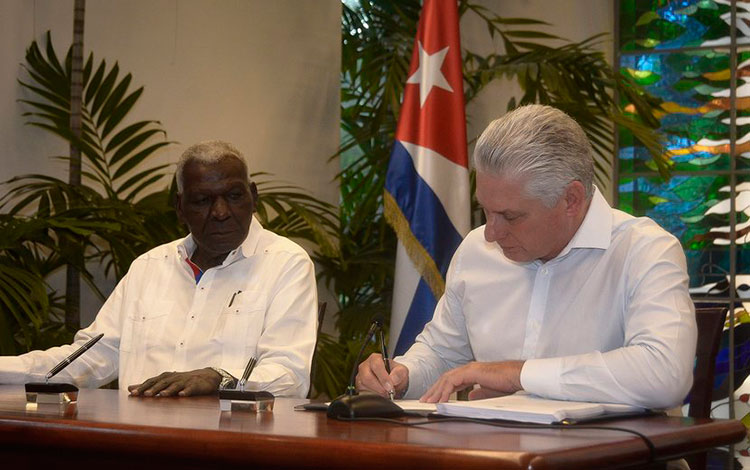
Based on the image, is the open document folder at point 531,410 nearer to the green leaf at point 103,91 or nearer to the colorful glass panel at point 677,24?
the green leaf at point 103,91

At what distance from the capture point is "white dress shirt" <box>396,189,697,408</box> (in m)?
2.20

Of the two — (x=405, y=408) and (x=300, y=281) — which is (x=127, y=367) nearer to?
(x=300, y=281)

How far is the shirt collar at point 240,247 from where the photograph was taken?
3.38 meters

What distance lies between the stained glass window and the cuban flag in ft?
10.1

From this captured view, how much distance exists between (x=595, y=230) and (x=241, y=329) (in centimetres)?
122

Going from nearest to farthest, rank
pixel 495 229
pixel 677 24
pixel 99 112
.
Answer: pixel 495 229 < pixel 99 112 < pixel 677 24

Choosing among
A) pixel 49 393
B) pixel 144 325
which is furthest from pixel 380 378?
pixel 144 325

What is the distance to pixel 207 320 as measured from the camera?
10.9ft

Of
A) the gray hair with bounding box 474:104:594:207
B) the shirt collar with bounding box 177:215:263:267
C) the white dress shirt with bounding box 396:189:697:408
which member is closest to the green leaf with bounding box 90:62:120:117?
the shirt collar with bounding box 177:215:263:267

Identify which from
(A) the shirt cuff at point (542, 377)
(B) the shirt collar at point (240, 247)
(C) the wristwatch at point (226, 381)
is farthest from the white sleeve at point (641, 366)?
(B) the shirt collar at point (240, 247)

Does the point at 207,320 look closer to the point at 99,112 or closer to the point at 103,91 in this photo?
the point at 103,91

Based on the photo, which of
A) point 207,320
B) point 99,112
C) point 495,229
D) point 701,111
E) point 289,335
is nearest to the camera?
point 495,229

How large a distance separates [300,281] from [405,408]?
1211 mm

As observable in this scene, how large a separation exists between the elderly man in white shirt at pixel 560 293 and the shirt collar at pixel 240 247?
0.88 meters
